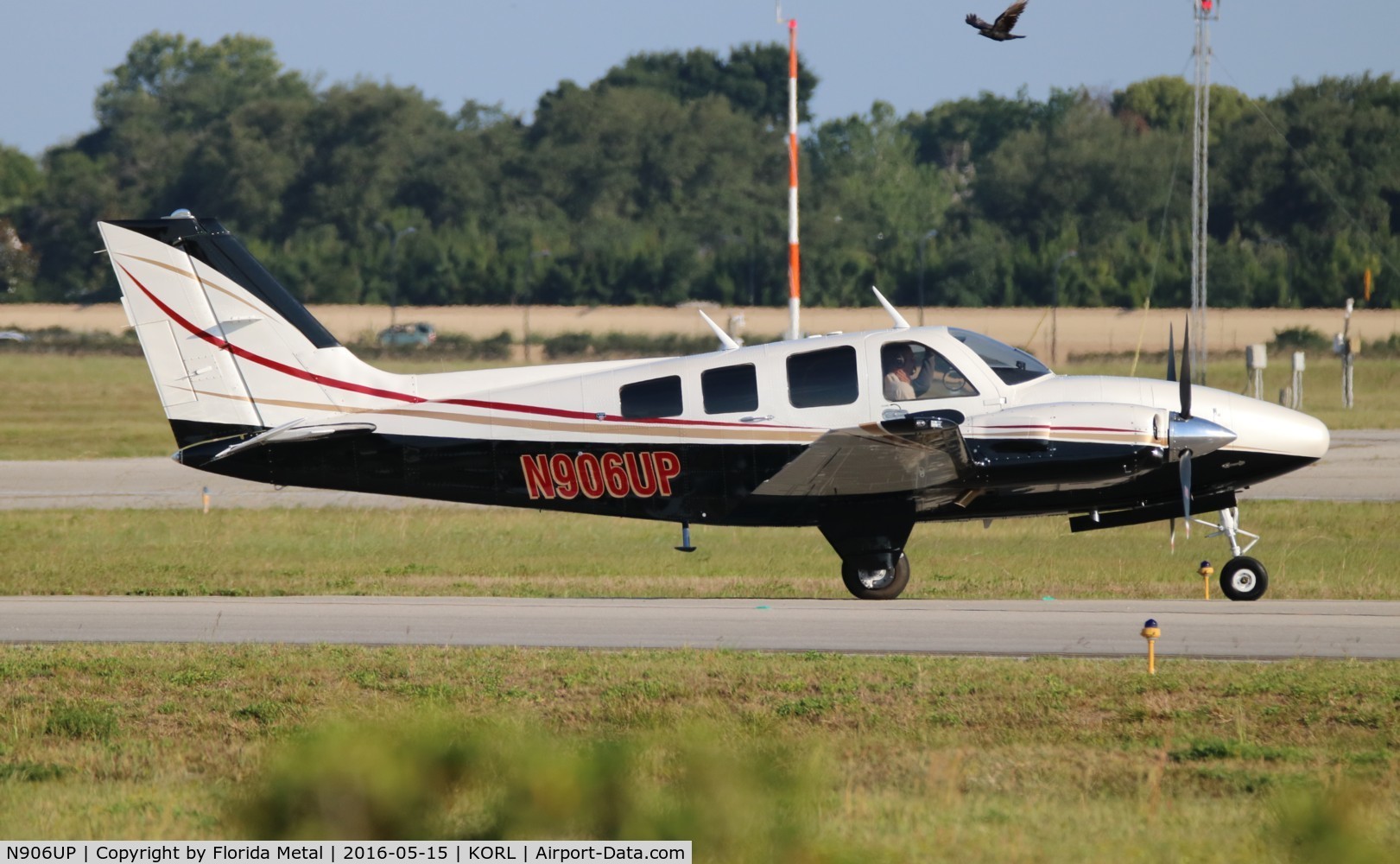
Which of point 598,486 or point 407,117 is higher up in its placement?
point 407,117

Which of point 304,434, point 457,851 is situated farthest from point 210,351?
point 457,851

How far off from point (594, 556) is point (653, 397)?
6.76 metres

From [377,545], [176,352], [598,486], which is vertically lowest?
[377,545]

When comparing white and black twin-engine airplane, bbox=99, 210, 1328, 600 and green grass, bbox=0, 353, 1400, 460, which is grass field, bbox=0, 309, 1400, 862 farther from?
green grass, bbox=0, 353, 1400, 460

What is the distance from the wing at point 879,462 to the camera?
553 inches

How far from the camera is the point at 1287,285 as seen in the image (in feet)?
238

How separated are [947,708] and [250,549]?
46.8 feet

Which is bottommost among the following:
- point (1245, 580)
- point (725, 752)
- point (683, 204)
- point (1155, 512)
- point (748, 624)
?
point (748, 624)

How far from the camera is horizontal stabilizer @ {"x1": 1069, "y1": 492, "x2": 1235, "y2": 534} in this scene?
15086 millimetres

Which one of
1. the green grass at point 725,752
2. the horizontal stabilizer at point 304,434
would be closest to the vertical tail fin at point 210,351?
the horizontal stabilizer at point 304,434

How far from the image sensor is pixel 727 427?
15.2m

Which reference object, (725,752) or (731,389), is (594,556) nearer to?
(731,389)

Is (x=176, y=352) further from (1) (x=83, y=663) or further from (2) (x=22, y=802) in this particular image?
(2) (x=22, y=802)

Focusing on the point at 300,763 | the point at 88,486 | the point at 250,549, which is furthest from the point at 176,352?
the point at 88,486
